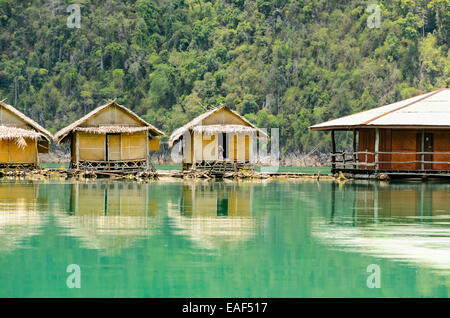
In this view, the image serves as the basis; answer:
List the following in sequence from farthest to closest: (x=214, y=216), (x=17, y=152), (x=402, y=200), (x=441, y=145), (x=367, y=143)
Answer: (x=17, y=152), (x=367, y=143), (x=441, y=145), (x=402, y=200), (x=214, y=216)

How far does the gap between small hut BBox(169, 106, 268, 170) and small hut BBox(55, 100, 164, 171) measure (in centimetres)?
209

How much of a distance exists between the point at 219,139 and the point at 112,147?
497 cm

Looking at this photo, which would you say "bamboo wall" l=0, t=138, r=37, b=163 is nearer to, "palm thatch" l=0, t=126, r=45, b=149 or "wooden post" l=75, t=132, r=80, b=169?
"palm thatch" l=0, t=126, r=45, b=149

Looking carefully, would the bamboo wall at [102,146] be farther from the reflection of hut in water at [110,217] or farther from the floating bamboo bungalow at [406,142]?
the floating bamboo bungalow at [406,142]

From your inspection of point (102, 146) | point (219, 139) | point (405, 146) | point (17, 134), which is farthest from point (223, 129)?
point (17, 134)

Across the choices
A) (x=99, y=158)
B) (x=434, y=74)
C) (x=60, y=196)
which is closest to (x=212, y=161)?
(x=99, y=158)

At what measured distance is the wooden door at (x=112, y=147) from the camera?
35125mm

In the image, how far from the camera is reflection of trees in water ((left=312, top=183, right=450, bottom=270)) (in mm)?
12812

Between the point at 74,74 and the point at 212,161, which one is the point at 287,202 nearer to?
the point at 212,161

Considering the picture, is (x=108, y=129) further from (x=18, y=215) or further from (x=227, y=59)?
(x=227, y=59)

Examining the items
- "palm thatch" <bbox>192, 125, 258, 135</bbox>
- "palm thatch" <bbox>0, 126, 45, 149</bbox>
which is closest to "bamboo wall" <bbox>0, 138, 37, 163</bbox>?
"palm thatch" <bbox>0, 126, 45, 149</bbox>

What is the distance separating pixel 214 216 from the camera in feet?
58.1
